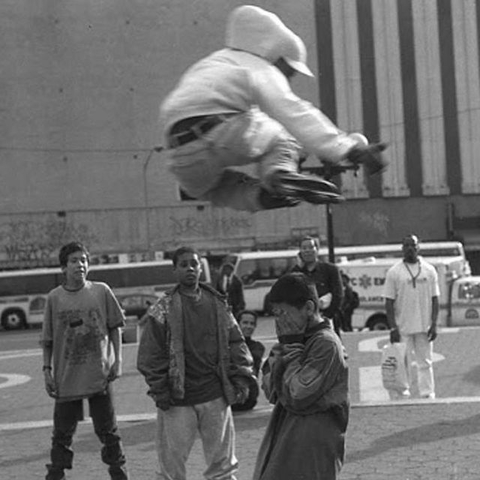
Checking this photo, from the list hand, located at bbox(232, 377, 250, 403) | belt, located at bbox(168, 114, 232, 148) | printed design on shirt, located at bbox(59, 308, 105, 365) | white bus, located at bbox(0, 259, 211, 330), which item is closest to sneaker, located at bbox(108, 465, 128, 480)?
printed design on shirt, located at bbox(59, 308, 105, 365)

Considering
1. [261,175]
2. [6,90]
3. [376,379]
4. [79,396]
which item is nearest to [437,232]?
[6,90]

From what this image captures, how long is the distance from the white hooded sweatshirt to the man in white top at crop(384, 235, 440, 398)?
6.99 metres

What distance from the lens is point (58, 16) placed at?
667 inches

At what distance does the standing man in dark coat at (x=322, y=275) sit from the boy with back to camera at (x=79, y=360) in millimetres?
2542

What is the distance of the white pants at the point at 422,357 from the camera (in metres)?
9.95

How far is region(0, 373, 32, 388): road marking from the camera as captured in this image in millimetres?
12828

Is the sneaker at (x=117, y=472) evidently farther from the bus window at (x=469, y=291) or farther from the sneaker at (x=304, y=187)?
the bus window at (x=469, y=291)

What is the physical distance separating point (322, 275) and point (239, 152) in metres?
6.28

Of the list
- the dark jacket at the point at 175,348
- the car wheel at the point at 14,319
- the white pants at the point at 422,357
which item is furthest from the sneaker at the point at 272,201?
the car wheel at the point at 14,319

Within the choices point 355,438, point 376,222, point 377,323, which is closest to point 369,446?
point 355,438

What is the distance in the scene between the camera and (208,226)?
135 ft

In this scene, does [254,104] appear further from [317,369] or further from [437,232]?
[437,232]

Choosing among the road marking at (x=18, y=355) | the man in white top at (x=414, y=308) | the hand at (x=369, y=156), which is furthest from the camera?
the road marking at (x=18, y=355)

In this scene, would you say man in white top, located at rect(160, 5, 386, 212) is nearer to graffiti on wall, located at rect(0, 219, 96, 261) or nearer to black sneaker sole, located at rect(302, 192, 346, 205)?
black sneaker sole, located at rect(302, 192, 346, 205)
